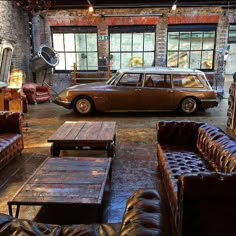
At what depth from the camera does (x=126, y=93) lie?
7.04 meters

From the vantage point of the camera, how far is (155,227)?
55.9 inches

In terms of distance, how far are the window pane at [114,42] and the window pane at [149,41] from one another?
3.50ft

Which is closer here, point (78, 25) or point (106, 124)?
point (106, 124)

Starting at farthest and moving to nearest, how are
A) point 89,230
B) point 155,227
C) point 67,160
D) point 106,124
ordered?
point 106,124 → point 67,160 → point 89,230 → point 155,227

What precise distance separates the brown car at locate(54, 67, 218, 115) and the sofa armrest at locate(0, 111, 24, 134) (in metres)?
3.06

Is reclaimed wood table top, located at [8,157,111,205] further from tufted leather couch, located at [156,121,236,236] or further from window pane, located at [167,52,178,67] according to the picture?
window pane, located at [167,52,178,67]

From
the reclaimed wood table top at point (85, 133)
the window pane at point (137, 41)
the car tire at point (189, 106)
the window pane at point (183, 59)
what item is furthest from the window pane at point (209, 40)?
the reclaimed wood table top at point (85, 133)

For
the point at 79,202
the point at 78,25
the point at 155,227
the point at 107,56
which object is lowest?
the point at 79,202

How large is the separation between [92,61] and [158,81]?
4.38 meters

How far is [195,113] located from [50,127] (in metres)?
3.93

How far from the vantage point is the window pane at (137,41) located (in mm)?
10492

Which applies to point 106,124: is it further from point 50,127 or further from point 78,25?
point 78,25

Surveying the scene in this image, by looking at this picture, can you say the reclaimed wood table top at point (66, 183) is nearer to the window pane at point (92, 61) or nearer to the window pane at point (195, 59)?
the window pane at point (92, 61)

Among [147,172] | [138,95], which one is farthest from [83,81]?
[147,172]
